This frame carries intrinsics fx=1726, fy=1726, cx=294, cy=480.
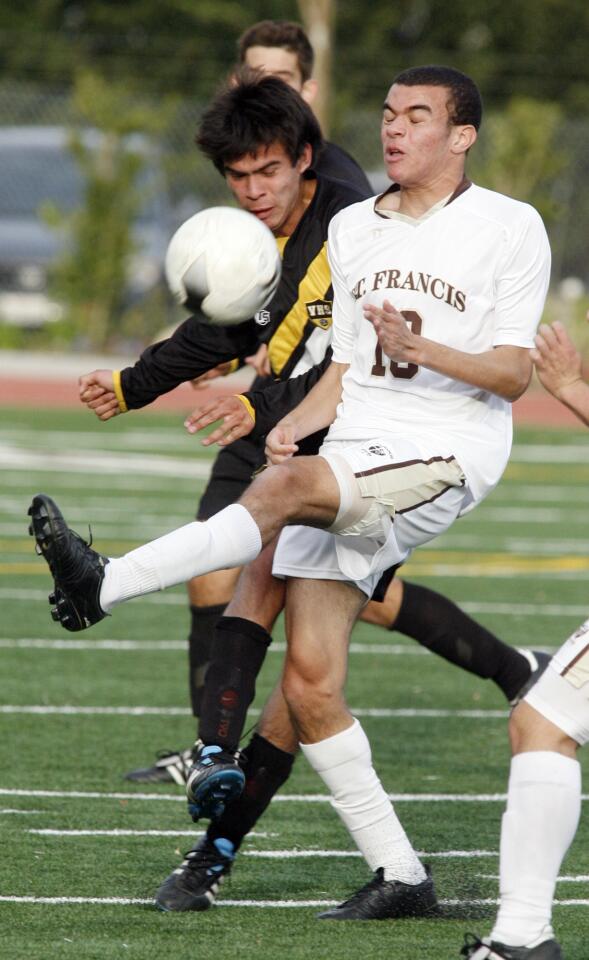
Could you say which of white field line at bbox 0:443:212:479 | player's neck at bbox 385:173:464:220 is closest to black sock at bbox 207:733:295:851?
player's neck at bbox 385:173:464:220

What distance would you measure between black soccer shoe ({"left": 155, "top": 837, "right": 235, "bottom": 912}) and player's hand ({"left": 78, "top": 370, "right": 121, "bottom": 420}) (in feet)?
4.13

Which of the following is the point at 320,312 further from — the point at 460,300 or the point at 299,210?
the point at 460,300

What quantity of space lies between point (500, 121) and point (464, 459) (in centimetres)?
2136

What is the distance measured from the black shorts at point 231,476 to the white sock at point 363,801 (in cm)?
174

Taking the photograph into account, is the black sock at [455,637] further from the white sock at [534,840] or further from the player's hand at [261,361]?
the white sock at [534,840]

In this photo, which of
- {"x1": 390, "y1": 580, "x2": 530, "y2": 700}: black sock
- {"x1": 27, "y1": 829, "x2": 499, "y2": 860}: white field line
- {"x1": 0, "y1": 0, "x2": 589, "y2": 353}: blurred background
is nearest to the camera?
{"x1": 27, "y1": 829, "x2": 499, "y2": 860}: white field line

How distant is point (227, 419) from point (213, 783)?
1.06 m

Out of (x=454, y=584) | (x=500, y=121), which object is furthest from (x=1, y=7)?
(x=454, y=584)

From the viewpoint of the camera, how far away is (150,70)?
1547 inches

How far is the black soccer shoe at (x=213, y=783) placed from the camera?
433 cm

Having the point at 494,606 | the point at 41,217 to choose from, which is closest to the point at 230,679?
the point at 494,606

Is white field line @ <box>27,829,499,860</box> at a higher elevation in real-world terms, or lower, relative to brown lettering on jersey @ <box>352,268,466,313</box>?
lower

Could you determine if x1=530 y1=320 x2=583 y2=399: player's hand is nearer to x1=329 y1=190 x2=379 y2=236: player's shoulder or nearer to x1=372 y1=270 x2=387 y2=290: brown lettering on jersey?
x1=372 y1=270 x2=387 y2=290: brown lettering on jersey

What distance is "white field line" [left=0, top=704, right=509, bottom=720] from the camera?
7387 mm
